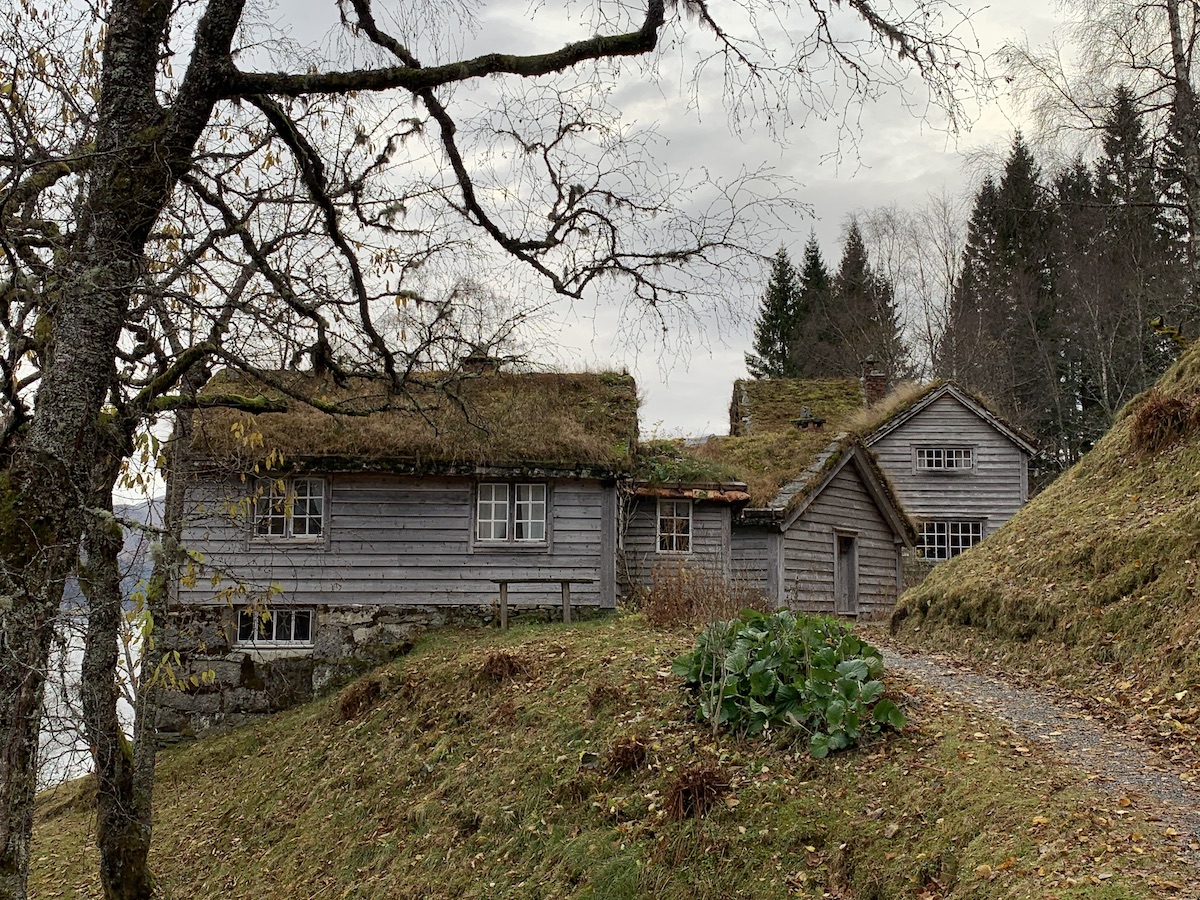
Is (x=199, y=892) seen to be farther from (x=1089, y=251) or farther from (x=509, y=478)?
(x=1089, y=251)

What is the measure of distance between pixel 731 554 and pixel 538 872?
12.6 metres

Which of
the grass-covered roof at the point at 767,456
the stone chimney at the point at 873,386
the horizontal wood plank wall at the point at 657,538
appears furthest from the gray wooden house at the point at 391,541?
the stone chimney at the point at 873,386

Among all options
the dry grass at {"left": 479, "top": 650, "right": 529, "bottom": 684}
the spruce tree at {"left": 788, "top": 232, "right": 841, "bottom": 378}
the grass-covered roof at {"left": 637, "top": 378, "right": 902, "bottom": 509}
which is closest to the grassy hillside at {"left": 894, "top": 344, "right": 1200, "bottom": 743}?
the dry grass at {"left": 479, "top": 650, "right": 529, "bottom": 684}

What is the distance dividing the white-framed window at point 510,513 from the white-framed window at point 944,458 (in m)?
16.5

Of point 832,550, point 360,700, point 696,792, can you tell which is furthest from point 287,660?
point 832,550

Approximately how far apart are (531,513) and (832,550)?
25.4ft

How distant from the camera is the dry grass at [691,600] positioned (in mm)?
13625

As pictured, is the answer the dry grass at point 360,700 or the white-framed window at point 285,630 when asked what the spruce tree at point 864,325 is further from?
the dry grass at point 360,700

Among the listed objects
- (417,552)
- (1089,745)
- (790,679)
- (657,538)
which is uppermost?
(657,538)

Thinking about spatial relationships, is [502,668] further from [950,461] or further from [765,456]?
[950,461]

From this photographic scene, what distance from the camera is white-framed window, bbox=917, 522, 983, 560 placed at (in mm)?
29375

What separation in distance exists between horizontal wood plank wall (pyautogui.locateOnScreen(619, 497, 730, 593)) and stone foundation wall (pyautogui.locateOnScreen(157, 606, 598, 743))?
3.64m

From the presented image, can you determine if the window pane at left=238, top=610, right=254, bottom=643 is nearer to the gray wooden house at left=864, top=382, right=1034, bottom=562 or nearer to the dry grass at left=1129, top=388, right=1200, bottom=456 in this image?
the dry grass at left=1129, top=388, right=1200, bottom=456

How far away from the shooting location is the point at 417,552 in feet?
56.0
